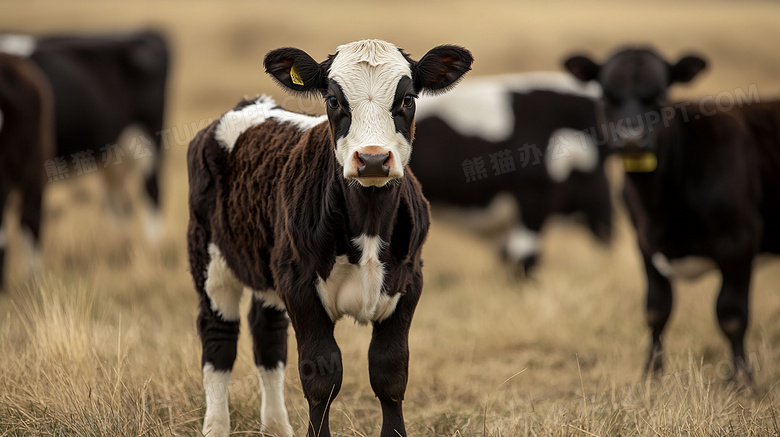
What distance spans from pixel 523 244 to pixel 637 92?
3275 mm

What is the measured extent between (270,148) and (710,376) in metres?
3.21

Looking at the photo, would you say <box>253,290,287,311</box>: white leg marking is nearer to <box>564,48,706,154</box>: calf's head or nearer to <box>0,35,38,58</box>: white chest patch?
<box>564,48,706,154</box>: calf's head

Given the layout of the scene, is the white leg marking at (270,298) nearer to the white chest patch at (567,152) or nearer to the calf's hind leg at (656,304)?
the calf's hind leg at (656,304)

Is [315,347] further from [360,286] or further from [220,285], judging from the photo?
[220,285]

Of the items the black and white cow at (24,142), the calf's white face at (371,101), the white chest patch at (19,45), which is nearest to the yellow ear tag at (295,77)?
the calf's white face at (371,101)

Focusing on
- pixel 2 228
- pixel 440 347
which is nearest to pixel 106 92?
pixel 2 228

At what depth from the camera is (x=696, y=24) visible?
28.2m

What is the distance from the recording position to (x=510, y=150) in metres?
8.43

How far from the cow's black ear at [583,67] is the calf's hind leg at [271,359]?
2872 mm

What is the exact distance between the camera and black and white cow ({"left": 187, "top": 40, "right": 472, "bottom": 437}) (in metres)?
3.23

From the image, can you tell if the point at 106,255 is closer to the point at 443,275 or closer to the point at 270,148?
the point at 443,275

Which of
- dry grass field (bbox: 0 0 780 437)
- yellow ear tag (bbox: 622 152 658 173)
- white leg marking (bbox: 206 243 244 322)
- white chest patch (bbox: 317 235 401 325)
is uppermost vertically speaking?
yellow ear tag (bbox: 622 152 658 173)

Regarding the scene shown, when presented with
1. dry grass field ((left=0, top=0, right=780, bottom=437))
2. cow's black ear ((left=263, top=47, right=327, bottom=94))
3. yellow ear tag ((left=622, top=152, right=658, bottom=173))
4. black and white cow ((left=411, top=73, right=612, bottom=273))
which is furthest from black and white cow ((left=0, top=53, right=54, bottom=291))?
yellow ear tag ((left=622, top=152, right=658, bottom=173))

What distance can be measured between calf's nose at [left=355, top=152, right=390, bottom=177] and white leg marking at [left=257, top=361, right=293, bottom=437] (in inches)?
60.8
